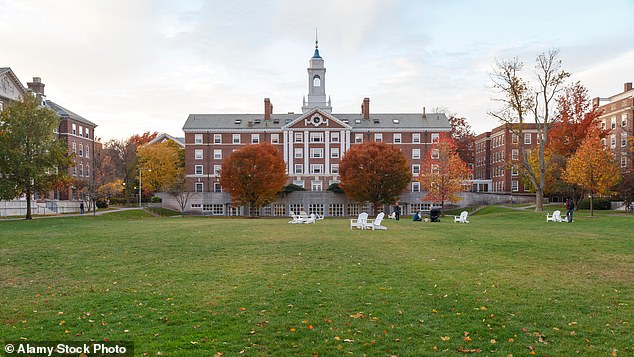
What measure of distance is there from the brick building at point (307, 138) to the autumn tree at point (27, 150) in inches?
1366

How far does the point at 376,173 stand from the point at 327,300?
4692cm

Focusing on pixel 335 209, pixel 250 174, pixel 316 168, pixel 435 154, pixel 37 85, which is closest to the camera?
pixel 250 174

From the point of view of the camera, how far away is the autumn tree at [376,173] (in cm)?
5516

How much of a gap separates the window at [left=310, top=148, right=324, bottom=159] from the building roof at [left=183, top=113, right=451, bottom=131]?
19.8 ft

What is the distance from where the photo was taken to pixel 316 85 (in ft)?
273

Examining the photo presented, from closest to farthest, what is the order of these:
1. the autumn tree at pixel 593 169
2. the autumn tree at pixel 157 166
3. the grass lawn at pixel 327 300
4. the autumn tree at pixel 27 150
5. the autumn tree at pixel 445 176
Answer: the grass lawn at pixel 327 300 < the autumn tree at pixel 27 150 < the autumn tree at pixel 593 169 < the autumn tree at pixel 445 176 < the autumn tree at pixel 157 166

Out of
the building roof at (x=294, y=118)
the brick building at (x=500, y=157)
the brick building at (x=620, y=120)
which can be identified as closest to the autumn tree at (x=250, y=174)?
the building roof at (x=294, y=118)

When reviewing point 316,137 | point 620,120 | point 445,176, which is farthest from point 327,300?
point 620,120

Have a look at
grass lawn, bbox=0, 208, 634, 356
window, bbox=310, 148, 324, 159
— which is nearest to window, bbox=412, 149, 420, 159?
window, bbox=310, 148, 324, 159

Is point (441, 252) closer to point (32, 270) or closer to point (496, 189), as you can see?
point (32, 270)

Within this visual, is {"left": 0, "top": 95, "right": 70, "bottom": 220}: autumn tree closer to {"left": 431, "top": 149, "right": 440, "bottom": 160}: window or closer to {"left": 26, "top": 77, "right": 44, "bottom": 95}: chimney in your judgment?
{"left": 26, "top": 77, "right": 44, "bottom": 95}: chimney

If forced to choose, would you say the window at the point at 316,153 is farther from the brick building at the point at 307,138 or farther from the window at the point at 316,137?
the window at the point at 316,137

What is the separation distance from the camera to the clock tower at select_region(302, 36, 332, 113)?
82438mm

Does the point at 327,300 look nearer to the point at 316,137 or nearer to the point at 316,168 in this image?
the point at 316,137
